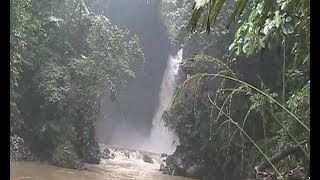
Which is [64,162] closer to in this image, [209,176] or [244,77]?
[209,176]

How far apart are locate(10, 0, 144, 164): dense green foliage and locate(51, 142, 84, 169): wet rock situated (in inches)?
6.6

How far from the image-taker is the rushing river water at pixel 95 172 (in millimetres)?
7652

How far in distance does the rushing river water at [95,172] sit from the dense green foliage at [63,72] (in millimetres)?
693

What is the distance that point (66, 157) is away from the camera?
8.92 meters

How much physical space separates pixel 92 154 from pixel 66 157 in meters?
1.10

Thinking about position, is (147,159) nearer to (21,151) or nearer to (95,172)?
(95,172)

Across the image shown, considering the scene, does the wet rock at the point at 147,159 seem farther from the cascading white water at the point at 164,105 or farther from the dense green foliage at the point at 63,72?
the cascading white water at the point at 164,105

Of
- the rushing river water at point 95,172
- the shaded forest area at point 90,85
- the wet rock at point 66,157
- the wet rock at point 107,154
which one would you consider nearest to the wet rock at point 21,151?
the shaded forest area at point 90,85

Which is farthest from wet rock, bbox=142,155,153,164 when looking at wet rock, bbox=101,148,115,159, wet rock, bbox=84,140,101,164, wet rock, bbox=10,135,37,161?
wet rock, bbox=10,135,37,161

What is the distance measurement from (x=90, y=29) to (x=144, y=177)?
367cm

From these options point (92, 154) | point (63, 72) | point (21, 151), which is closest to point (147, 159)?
point (92, 154)

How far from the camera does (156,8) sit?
14625 mm

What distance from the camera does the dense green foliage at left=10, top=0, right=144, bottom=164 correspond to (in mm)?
9117
